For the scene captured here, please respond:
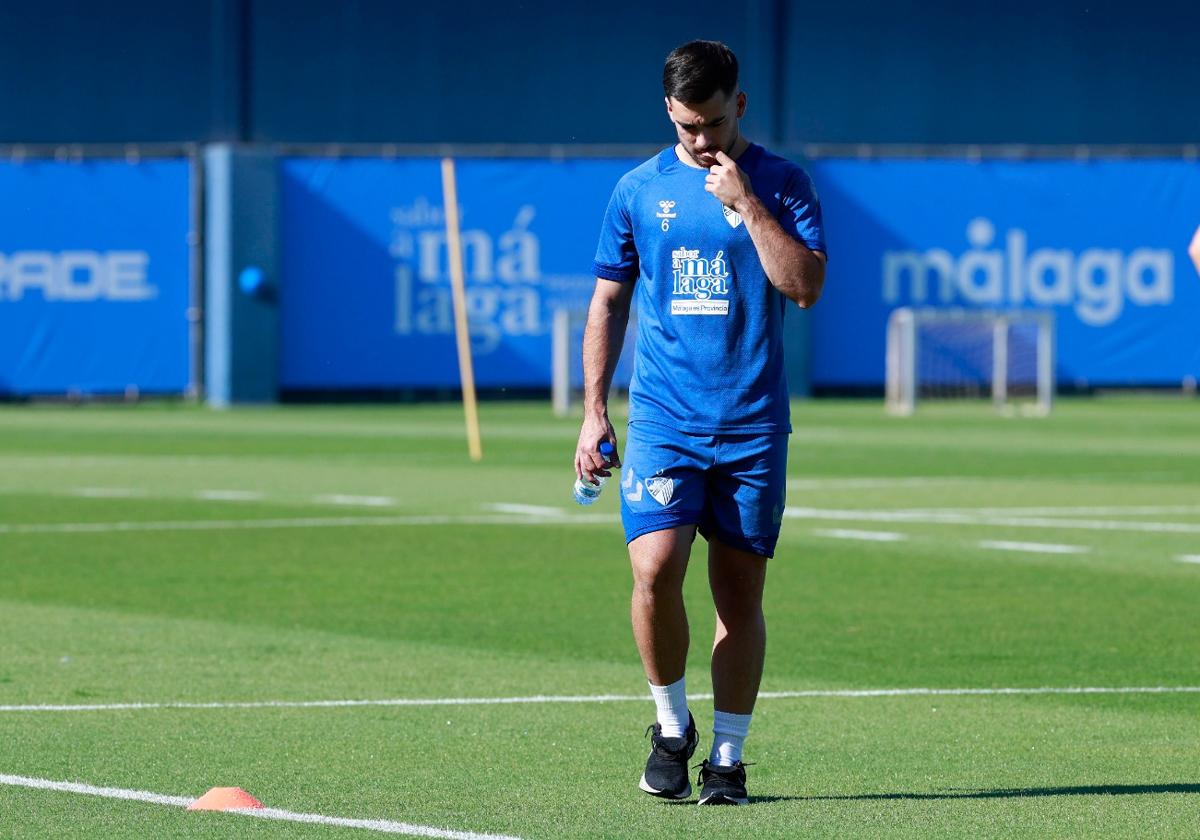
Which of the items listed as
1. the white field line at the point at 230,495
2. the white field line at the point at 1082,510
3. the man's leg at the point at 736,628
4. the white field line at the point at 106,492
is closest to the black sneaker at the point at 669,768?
the man's leg at the point at 736,628

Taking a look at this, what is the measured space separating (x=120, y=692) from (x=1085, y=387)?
36542 mm

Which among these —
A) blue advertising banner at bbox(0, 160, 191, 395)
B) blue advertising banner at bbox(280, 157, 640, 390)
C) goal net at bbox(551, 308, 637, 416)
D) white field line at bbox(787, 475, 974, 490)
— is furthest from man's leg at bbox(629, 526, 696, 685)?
blue advertising banner at bbox(0, 160, 191, 395)

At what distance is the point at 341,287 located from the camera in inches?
1672

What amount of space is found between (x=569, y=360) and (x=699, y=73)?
3529 centimetres

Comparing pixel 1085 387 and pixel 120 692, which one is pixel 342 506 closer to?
pixel 120 692

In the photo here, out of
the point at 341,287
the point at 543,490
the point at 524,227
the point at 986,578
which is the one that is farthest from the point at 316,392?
the point at 986,578

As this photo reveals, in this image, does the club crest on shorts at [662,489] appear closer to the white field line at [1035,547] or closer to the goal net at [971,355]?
the white field line at [1035,547]

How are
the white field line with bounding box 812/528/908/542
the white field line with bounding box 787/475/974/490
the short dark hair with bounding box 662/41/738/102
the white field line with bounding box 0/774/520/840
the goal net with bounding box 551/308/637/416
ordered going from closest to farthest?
the white field line with bounding box 0/774/520/840
the short dark hair with bounding box 662/41/738/102
the white field line with bounding box 812/528/908/542
the white field line with bounding box 787/475/974/490
the goal net with bounding box 551/308/637/416

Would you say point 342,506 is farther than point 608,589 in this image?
Yes

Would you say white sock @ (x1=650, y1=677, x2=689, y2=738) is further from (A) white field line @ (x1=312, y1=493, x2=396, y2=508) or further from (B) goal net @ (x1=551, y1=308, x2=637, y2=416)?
(B) goal net @ (x1=551, y1=308, x2=637, y2=416)

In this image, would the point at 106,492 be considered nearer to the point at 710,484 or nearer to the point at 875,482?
the point at 875,482

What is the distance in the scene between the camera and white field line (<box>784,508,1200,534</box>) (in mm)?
17328

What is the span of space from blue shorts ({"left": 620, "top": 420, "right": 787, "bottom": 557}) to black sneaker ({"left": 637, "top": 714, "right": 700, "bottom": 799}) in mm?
596

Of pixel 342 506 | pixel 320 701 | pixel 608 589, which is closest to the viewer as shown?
pixel 320 701
